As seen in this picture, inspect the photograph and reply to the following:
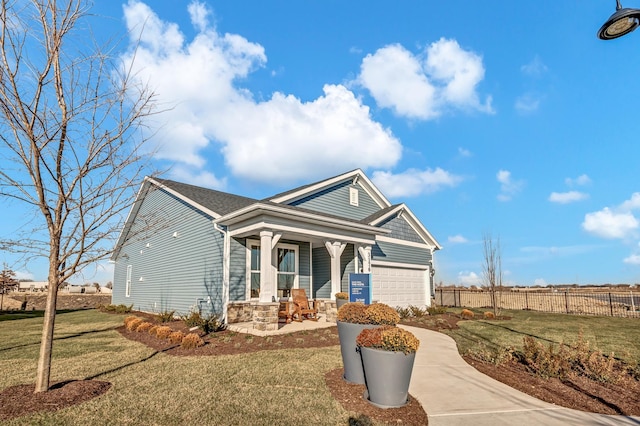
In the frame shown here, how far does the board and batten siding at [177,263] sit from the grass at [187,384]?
12.9 ft

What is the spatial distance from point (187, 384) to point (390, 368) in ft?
10.8

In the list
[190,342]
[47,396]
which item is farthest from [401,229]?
[47,396]

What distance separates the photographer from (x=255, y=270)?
1283 cm

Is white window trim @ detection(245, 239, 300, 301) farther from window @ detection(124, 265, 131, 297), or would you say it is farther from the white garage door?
window @ detection(124, 265, 131, 297)

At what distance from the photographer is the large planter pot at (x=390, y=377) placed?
4523 millimetres

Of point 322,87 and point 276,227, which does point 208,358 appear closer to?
point 276,227

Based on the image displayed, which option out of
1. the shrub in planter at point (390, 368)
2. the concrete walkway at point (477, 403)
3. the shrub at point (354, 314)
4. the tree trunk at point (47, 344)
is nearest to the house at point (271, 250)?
the tree trunk at point (47, 344)

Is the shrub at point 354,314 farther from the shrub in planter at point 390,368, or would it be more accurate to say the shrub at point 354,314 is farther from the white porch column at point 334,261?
the white porch column at point 334,261

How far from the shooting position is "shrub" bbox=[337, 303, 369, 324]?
5.67 m

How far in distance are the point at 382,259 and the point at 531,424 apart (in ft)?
39.5

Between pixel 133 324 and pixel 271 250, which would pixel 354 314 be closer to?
pixel 271 250

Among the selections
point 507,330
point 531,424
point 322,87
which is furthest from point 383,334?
point 322,87

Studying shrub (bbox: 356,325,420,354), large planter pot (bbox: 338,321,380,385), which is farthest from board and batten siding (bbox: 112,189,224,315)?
shrub (bbox: 356,325,420,354)

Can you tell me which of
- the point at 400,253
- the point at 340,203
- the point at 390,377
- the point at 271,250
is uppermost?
the point at 340,203
